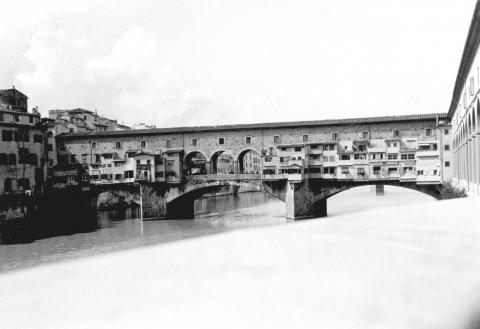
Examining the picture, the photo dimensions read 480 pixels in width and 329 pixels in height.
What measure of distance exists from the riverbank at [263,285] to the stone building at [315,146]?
30573 mm

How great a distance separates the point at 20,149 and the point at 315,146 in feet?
75.6

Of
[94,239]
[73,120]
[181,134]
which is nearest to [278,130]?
[181,134]

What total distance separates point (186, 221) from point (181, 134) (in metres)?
7.30

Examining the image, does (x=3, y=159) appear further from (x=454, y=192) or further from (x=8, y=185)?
(x=454, y=192)

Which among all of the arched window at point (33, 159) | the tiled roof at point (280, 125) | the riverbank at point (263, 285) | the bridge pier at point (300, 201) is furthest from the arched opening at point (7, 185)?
the riverbank at point (263, 285)

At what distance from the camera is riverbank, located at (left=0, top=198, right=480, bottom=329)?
150 centimetres

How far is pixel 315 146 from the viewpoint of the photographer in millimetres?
33250

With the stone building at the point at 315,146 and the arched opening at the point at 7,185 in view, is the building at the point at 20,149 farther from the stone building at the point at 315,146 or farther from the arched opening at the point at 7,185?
the stone building at the point at 315,146

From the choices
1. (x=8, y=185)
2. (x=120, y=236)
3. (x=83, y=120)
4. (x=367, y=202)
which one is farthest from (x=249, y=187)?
(x=83, y=120)

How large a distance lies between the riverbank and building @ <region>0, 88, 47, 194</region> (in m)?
36.2

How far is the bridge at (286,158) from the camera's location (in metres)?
30.8

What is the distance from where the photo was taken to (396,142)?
3123 centimetres

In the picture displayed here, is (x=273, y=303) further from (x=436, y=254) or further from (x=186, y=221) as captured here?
(x=186, y=221)

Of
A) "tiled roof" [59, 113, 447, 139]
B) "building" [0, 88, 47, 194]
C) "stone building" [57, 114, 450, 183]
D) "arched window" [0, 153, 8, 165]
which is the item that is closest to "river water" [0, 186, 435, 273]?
"stone building" [57, 114, 450, 183]
